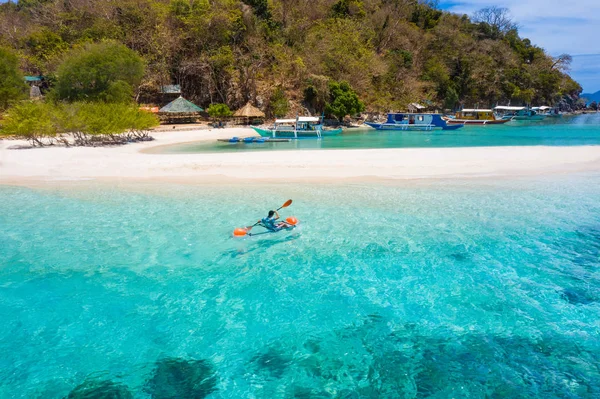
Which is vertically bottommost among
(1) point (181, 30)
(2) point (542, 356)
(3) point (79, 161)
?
(2) point (542, 356)

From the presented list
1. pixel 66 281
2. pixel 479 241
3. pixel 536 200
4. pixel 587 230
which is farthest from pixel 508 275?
pixel 66 281

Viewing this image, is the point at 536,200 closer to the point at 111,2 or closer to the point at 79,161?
the point at 79,161

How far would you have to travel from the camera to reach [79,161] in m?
17.9

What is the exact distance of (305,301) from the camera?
6840 millimetres

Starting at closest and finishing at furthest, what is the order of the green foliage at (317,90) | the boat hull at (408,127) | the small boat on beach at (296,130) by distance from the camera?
the small boat on beach at (296,130) < the boat hull at (408,127) < the green foliage at (317,90)

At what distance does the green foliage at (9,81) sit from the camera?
26.3m

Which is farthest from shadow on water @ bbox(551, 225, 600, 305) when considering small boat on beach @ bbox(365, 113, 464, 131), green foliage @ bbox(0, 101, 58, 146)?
small boat on beach @ bbox(365, 113, 464, 131)

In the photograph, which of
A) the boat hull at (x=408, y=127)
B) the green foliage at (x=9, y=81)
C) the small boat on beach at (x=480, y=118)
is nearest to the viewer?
the green foliage at (x=9, y=81)

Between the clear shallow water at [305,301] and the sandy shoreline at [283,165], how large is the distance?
12.3 ft

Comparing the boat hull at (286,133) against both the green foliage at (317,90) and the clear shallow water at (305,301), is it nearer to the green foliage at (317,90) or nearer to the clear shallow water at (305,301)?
the green foliage at (317,90)

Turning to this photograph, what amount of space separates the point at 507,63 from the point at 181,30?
52.6m

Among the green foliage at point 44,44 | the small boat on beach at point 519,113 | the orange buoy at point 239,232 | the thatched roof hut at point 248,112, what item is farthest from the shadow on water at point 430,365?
the small boat on beach at point 519,113

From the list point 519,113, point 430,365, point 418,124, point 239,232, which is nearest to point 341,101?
point 418,124

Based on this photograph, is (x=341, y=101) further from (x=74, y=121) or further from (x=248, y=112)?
(x=74, y=121)
